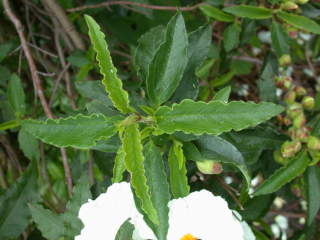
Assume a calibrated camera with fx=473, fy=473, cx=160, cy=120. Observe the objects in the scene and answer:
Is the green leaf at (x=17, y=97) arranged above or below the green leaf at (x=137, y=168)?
below

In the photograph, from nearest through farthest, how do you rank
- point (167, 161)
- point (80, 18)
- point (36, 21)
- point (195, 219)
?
point (195, 219), point (167, 161), point (80, 18), point (36, 21)

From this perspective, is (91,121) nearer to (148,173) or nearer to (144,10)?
(148,173)

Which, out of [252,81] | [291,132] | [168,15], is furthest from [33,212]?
[252,81]

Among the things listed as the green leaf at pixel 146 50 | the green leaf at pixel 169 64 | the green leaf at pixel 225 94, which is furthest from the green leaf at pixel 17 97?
the green leaf at pixel 225 94

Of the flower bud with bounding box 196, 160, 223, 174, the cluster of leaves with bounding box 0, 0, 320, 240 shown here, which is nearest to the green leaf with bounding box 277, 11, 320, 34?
the cluster of leaves with bounding box 0, 0, 320, 240

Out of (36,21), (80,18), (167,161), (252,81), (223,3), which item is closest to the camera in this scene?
(167,161)

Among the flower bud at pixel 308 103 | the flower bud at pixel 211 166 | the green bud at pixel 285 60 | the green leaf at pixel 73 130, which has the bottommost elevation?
the flower bud at pixel 308 103

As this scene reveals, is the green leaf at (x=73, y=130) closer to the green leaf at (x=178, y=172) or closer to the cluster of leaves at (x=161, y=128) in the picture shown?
the cluster of leaves at (x=161, y=128)
